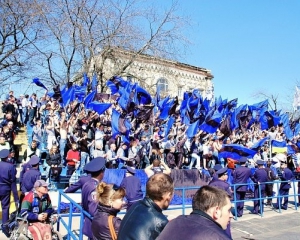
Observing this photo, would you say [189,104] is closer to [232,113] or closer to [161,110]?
[161,110]

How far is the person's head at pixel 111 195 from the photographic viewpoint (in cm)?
323

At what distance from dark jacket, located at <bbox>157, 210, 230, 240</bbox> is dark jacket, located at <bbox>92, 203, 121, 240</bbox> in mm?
1074

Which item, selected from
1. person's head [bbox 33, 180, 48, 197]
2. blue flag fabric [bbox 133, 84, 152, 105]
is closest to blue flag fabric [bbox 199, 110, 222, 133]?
blue flag fabric [bbox 133, 84, 152, 105]

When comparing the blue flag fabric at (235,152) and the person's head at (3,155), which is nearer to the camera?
the person's head at (3,155)

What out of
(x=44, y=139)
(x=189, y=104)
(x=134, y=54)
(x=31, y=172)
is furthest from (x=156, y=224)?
(x=134, y=54)

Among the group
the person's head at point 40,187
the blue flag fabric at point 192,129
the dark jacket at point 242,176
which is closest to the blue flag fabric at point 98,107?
the blue flag fabric at point 192,129

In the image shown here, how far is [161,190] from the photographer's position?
109 inches

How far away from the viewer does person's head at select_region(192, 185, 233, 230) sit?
2.21 metres

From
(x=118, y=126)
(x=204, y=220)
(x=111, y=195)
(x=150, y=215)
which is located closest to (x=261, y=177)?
(x=118, y=126)

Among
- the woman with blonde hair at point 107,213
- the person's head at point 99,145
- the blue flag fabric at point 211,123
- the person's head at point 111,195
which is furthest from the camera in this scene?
the blue flag fabric at point 211,123

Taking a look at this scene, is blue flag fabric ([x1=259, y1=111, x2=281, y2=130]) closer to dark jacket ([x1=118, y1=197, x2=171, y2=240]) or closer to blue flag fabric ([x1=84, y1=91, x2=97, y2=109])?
blue flag fabric ([x1=84, y1=91, x2=97, y2=109])

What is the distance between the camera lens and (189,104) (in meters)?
15.4

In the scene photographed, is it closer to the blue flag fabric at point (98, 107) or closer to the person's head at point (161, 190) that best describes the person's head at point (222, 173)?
the person's head at point (161, 190)

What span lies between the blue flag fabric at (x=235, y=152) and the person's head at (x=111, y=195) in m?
11.4
